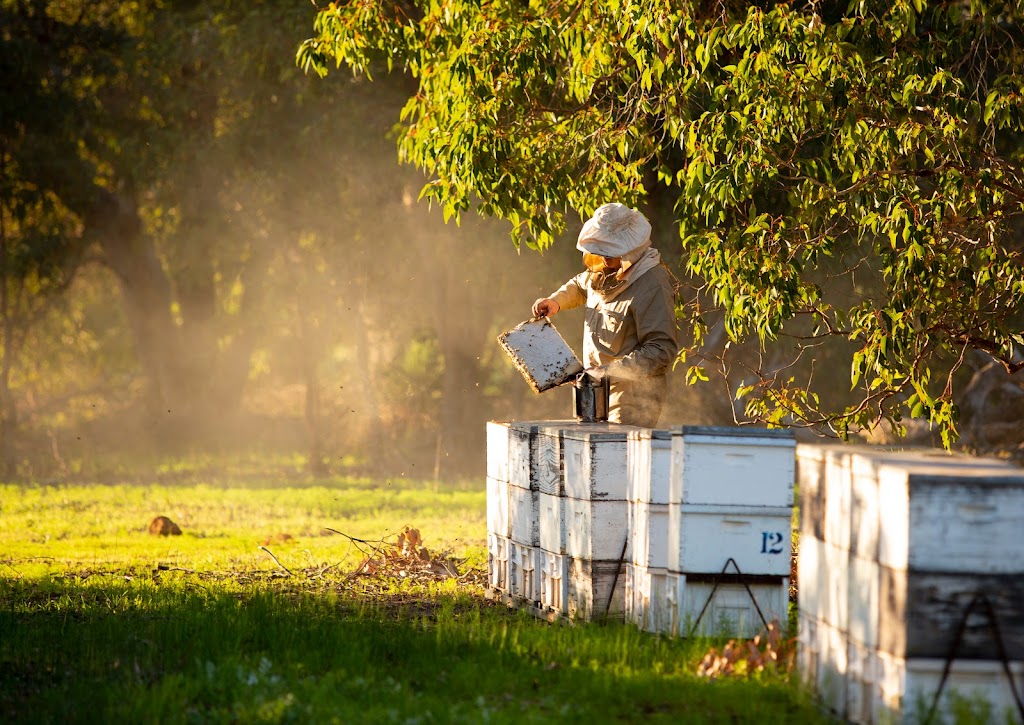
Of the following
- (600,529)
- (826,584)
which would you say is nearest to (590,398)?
(600,529)

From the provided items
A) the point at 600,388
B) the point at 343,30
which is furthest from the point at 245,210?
the point at 600,388

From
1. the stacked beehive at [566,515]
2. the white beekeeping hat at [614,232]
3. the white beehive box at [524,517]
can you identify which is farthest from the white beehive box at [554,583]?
the white beekeeping hat at [614,232]

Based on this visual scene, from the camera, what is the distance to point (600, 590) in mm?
6988

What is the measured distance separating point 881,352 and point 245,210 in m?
15.9

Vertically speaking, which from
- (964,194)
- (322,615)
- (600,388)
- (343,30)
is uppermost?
(343,30)

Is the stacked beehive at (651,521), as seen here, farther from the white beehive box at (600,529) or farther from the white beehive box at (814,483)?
the white beehive box at (814,483)

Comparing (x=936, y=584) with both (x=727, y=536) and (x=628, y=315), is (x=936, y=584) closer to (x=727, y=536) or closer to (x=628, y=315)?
(x=727, y=536)

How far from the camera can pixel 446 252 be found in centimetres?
2053

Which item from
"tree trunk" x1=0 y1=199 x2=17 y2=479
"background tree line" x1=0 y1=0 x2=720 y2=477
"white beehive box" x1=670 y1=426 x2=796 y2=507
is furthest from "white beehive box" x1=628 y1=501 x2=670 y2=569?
"tree trunk" x1=0 y1=199 x2=17 y2=479

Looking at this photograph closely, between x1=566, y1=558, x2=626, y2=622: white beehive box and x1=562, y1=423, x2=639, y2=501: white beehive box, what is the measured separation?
1.30ft

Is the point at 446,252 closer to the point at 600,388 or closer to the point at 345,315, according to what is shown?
the point at 345,315

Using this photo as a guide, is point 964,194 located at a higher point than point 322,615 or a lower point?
higher

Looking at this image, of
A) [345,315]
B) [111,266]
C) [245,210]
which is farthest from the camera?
[345,315]

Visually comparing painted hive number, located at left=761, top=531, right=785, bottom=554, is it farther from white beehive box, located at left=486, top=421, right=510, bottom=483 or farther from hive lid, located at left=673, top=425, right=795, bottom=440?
white beehive box, located at left=486, top=421, right=510, bottom=483
